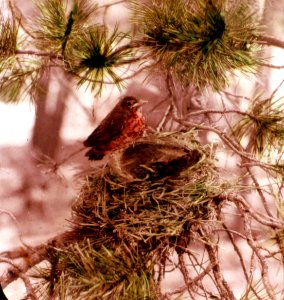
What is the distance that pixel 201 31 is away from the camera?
34.4 inches

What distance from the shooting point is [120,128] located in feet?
3.72

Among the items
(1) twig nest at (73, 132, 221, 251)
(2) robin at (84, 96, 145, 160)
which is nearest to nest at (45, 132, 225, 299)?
(1) twig nest at (73, 132, 221, 251)

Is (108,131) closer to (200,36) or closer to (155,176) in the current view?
(155,176)

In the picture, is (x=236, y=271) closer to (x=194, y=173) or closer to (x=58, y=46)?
(x=194, y=173)

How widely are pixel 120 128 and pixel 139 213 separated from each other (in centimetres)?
28

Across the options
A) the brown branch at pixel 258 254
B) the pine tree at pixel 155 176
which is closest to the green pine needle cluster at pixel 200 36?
the pine tree at pixel 155 176

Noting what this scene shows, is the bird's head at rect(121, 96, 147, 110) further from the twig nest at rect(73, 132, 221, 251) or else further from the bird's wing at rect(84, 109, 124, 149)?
the twig nest at rect(73, 132, 221, 251)

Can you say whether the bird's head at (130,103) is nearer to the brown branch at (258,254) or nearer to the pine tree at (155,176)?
the pine tree at (155,176)

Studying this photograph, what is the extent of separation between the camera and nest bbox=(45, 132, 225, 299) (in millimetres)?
815

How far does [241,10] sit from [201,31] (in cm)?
18

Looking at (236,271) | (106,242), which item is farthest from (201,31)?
(236,271)

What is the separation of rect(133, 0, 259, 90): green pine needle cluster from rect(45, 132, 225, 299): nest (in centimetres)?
17

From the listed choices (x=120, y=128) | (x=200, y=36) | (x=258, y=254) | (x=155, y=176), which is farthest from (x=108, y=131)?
(x=258, y=254)

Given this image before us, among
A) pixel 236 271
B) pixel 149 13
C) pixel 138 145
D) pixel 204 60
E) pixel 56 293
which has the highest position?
pixel 149 13
